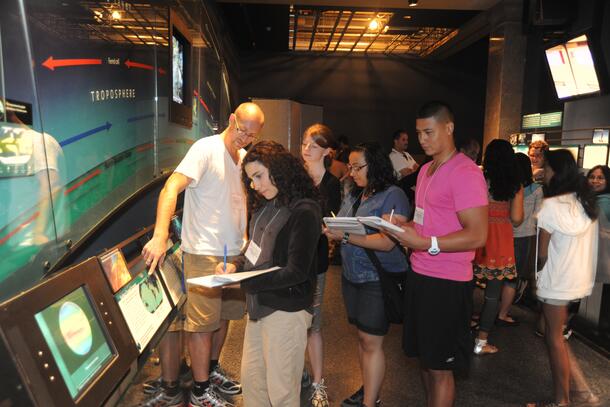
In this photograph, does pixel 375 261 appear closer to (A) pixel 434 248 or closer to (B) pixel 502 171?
(A) pixel 434 248

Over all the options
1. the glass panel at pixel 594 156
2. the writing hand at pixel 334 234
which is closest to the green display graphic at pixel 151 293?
the writing hand at pixel 334 234

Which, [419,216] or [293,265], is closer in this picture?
[293,265]

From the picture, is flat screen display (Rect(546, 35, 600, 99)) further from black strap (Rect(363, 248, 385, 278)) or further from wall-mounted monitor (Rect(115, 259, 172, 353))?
wall-mounted monitor (Rect(115, 259, 172, 353))

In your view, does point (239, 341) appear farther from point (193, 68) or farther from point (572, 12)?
point (572, 12)

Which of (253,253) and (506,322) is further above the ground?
(253,253)

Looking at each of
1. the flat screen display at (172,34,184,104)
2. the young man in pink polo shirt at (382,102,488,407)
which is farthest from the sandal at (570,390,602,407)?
the flat screen display at (172,34,184,104)

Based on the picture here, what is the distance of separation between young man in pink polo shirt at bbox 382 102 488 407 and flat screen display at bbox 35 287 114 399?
121cm

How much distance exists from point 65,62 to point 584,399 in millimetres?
3212

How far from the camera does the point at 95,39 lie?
1975 mm

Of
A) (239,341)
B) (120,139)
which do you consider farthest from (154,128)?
(239,341)

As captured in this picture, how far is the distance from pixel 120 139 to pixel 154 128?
A: 716 millimetres

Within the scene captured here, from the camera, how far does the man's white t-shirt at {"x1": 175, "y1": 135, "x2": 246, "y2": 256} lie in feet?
8.45

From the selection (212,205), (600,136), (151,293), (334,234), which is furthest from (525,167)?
(151,293)

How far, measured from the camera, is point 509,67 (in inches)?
287
